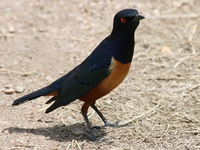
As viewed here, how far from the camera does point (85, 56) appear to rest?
25.9 feet

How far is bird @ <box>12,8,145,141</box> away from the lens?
5062 mm

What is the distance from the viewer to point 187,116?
18.5ft

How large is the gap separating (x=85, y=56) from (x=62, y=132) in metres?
2.70

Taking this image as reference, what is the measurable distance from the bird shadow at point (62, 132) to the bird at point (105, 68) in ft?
0.63

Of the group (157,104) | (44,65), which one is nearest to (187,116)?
(157,104)

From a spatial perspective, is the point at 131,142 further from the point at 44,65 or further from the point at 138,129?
the point at 44,65

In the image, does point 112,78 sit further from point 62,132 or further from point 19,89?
point 19,89

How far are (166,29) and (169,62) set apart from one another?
5.33 ft

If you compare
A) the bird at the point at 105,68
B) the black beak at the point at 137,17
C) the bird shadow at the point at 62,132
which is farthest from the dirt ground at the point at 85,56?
the black beak at the point at 137,17

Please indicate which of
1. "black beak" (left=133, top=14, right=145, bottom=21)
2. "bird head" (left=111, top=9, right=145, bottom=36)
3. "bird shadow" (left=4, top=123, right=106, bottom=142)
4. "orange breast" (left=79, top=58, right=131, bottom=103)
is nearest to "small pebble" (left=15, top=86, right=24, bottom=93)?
"bird shadow" (left=4, top=123, right=106, bottom=142)

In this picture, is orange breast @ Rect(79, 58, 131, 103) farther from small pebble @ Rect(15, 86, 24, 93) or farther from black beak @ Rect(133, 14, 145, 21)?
small pebble @ Rect(15, 86, 24, 93)

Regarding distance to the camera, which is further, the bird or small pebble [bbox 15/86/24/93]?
small pebble [bbox 15/86/24/93]

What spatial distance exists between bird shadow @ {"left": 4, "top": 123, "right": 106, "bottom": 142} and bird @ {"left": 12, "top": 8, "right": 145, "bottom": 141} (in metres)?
0.19

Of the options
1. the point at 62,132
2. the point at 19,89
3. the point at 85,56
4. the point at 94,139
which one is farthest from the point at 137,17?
the point at 85,56
